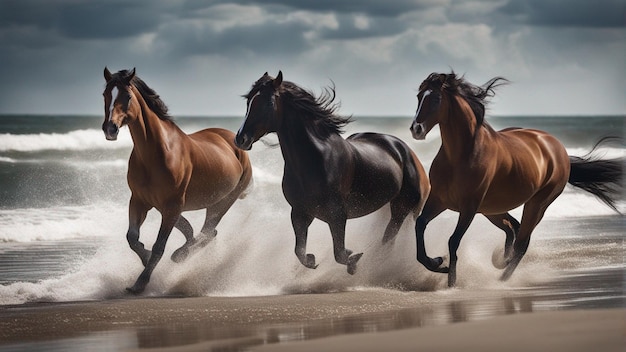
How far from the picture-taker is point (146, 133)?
24.5 feet

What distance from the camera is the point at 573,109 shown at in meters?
28.5

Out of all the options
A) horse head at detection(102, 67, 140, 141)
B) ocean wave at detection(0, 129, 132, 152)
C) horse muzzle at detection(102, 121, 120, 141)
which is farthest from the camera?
ocean wave at detection(0, 129, 132, 152)

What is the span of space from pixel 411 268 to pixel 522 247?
35.0 inches

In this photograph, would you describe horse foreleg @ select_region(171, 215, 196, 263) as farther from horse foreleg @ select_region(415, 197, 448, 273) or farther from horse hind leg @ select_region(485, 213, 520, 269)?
horse hind leg @ select_region(485, 213, 520, 269)

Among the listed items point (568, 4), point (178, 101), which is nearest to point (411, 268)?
point (178, 101)

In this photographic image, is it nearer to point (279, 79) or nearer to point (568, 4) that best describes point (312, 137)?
point (279, 79)

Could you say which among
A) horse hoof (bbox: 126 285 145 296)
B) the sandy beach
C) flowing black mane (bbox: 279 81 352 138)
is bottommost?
the sandy beach

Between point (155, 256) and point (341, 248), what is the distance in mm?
1160

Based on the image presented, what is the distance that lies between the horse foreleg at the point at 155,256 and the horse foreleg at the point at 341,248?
3.34ft

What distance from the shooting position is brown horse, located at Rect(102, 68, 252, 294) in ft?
23.7

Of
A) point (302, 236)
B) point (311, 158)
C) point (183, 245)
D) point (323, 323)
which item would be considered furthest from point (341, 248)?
point (323, 323)

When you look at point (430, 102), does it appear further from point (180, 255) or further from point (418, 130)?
point (180, 255)

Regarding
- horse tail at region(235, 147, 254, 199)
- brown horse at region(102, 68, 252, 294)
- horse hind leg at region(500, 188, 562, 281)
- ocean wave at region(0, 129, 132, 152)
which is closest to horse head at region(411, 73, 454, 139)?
horse hind leg at region(500, 188, 562, 281)

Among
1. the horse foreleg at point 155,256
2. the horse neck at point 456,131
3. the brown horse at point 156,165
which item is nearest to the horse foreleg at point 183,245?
the brown horse at point 156,165
